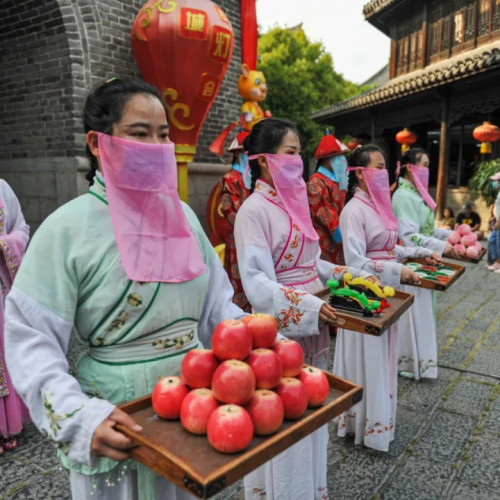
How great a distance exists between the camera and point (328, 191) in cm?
504

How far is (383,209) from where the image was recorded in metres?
3.36

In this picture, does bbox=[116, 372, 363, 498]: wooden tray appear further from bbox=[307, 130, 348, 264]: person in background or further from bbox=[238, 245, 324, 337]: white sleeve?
bbox=[307, 130, 348, 264]: person in background

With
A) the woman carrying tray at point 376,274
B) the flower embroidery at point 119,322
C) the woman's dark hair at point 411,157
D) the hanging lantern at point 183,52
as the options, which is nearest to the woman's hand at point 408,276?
the woman carrying tray at point 376,274

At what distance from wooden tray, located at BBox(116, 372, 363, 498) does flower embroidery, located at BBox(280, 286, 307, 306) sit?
2.82ft

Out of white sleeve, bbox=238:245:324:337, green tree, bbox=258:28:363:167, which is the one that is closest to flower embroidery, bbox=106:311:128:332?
white sleeve, bbox=238:245:324:337

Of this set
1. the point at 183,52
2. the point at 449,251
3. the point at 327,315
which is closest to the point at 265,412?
the point at 327,315

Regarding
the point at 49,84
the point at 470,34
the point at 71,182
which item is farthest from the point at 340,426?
the point at 470,34

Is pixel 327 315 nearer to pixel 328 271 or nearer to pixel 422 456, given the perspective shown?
pixel 328 271

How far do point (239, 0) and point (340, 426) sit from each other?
7255 mm

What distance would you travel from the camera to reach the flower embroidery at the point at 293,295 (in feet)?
7.34

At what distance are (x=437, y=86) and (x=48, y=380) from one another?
12.0m

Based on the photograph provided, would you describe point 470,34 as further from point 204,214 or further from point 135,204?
point 135,204

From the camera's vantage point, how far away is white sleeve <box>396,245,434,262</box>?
364cm

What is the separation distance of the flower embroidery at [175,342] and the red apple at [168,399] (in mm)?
201
